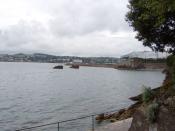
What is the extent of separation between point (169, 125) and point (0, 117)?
28567mm

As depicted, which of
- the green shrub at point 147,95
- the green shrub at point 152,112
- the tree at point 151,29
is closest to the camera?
the green shrub at point 152,112

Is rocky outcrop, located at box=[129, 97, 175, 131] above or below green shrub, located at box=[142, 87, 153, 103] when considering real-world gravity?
below

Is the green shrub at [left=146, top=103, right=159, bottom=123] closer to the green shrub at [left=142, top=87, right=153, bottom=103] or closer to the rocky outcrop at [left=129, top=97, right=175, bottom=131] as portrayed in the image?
the rocky outcrop at [left=129, top=97, right=175, bottom=131]

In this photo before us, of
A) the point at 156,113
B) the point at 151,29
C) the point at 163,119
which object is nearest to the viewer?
the point at 163,119

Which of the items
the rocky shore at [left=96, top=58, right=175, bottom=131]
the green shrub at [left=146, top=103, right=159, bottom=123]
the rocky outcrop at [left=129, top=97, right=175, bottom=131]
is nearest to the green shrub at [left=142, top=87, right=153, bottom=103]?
the rocky shore at [left=96, top=58, right=175, bottom=131]

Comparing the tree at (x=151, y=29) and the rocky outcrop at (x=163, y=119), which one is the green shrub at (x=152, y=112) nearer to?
the rocky outcrop at (x=163, y=119)

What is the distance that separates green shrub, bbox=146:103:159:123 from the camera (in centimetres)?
1401

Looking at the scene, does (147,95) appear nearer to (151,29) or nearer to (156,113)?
(156,113)

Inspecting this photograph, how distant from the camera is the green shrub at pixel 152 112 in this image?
14008mm

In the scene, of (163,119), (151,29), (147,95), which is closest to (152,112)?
(163,119)

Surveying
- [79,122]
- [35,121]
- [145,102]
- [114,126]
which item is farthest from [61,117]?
[145,102]

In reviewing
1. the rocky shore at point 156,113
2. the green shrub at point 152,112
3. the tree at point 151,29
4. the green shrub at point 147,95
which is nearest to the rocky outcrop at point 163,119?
the rocky shore at point 156,113

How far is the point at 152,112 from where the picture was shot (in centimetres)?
1401

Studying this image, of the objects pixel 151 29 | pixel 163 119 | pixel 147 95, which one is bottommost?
pixel 163 119
